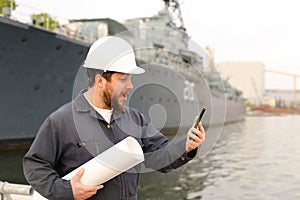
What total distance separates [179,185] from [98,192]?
7.16 m

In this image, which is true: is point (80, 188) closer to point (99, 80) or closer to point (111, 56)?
point (99, 80)

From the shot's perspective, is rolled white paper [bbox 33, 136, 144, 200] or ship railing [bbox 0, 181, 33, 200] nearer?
rolled white paper [bbox 33, 136, 144, 200]

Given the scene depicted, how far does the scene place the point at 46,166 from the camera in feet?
6.30

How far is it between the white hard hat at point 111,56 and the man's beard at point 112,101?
0.15m

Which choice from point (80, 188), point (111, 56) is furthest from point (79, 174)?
point (111, 56)

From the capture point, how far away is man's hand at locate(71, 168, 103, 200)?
1821 mm

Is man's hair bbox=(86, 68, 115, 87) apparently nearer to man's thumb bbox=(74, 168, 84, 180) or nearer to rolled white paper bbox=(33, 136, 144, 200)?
rolled white paper bbox=(33, 136, 144, 200)

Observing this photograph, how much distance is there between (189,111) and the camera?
7.29 feet

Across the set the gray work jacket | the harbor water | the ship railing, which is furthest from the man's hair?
the harbor water

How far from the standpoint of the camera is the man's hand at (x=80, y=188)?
1.82m

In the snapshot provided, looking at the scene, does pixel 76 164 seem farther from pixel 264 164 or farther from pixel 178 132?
pixel 264 164

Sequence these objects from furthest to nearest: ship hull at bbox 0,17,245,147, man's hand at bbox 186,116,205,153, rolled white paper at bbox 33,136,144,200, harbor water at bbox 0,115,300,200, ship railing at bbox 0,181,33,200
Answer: ship hull at bbox 0,17,245,147 → harbor water at bbox 0,115,300,200 → ship railing at bbox 0,181,33,200 → man's hand at bbox 186,116,205,153 → rolled white paper at bbox 33,136,144,200

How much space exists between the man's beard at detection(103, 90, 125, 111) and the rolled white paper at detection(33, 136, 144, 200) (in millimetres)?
262

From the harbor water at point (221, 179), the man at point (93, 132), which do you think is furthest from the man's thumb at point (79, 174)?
the harbor water at point (221, 179)
